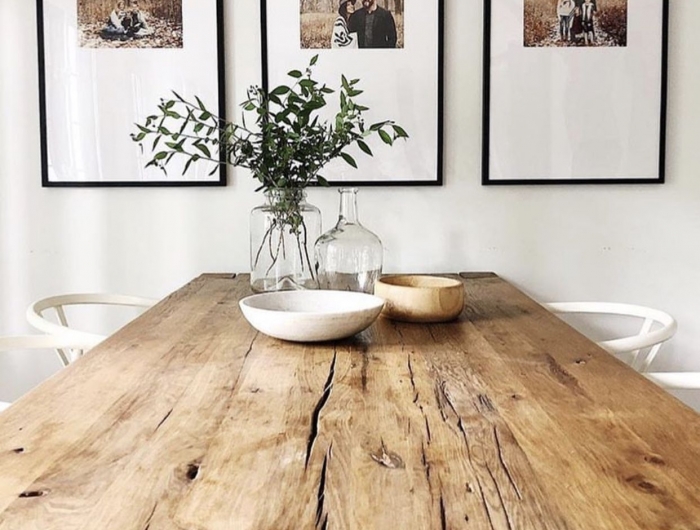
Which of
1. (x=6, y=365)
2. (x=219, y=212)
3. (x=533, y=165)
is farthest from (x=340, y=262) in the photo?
(x=6, y=365)

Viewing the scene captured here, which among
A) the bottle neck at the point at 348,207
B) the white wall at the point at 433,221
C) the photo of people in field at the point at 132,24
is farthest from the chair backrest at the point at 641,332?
the photo of people in field at the point at 132,24

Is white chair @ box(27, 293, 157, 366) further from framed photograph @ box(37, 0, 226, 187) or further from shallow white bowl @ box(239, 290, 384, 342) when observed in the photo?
framed photograph @ box(37, 0, 226, 187)

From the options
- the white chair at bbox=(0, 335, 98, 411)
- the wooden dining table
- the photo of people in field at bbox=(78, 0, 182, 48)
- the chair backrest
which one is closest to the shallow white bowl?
the wooden dining table

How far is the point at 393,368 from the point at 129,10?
A: 171 centimetres

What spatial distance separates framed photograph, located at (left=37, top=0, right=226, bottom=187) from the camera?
2.34 meters

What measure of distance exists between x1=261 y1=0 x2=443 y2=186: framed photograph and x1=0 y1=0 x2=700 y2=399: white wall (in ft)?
0.20

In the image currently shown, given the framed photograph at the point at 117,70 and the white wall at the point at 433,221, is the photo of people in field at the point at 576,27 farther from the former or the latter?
the framed photograph at the point at 117,70

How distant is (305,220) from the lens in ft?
6.24

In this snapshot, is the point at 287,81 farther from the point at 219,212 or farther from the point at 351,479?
the point at 351,479

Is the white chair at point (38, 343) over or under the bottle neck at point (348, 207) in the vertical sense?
under

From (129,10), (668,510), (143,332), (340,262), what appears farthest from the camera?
(129,10)

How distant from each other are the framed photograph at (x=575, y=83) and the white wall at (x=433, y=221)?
2.3 inches

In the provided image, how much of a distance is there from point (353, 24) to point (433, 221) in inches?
27.0

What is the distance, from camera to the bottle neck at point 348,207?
1.74 m
